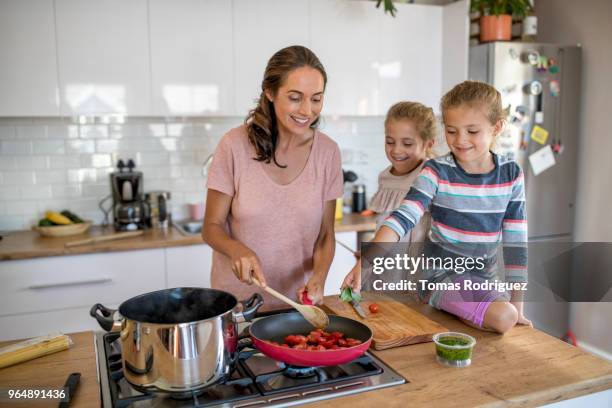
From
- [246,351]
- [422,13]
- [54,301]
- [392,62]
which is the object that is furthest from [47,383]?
[422,13]

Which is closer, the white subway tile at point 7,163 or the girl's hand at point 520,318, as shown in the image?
the girl's hand at point 520,318

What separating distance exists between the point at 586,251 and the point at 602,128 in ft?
2.66

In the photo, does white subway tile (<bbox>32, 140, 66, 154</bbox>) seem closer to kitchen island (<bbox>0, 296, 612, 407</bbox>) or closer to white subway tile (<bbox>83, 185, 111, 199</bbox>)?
white subway tile (<bbox>83, 185, 111, 199</bbox>)

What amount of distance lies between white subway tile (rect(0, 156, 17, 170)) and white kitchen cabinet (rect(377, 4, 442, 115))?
2.05m

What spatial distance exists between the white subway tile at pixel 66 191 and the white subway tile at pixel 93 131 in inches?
11.2

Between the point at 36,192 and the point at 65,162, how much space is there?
222 millimetres

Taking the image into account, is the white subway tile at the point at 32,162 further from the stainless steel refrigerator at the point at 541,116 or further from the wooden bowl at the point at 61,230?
the stainless steel refrigerator at the point at 541,116

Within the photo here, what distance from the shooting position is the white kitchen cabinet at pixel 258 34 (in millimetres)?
2994

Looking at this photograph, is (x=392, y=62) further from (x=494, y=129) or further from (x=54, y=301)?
(x=54, y=301)

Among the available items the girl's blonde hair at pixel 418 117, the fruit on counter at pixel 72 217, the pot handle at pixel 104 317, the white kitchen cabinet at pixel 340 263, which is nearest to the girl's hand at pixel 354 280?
the pot handle at pixel 104 317

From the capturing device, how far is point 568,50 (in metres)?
3.46

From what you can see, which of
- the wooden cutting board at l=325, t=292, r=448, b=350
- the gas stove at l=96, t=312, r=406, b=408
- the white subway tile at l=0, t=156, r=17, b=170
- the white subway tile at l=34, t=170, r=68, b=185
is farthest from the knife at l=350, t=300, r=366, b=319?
the white subway tile at l=0, t=156, r=17, b=170

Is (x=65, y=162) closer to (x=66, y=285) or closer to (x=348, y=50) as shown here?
(x=66, y=285)

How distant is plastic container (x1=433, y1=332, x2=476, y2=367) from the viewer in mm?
1232
